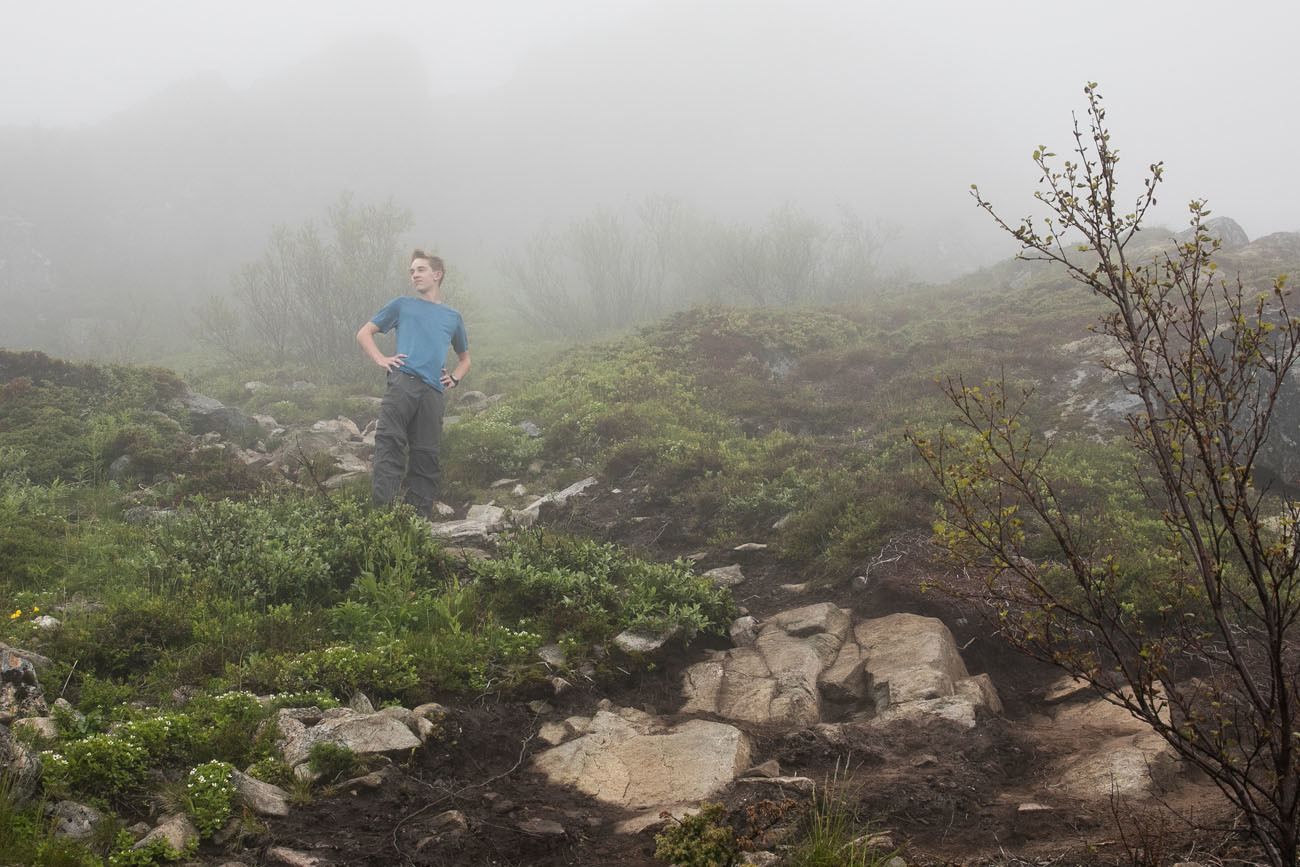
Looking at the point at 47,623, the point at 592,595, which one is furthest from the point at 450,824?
the point at 47,623

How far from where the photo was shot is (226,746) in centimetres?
382

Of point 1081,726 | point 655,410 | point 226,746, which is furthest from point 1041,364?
point 226,746

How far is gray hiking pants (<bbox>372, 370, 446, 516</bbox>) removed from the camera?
7727 mm

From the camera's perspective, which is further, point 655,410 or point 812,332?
point 812,332

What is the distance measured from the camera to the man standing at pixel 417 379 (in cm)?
792

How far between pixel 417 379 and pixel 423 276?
1.05 metres

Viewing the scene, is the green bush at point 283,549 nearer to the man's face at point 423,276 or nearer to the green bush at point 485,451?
the man's face at point 423,276

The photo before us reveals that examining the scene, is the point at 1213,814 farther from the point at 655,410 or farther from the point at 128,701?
the point at 655,410

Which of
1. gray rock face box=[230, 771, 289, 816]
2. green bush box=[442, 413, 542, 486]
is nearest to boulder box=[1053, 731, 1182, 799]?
gray rock face box=[230, 771, 289, 816]

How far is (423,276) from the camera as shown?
8141mm

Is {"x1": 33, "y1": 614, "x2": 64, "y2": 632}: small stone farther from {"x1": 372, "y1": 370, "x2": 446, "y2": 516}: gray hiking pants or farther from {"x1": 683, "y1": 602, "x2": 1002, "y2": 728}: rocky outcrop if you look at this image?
{"x1": 683, "y1": 602, "x2": 1002, "y2": 728}: rocky outcrop

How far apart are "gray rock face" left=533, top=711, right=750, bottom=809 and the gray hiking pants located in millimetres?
4019

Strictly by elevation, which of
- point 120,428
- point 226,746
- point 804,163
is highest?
point 804,163

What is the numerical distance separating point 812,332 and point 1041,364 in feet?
15.9
